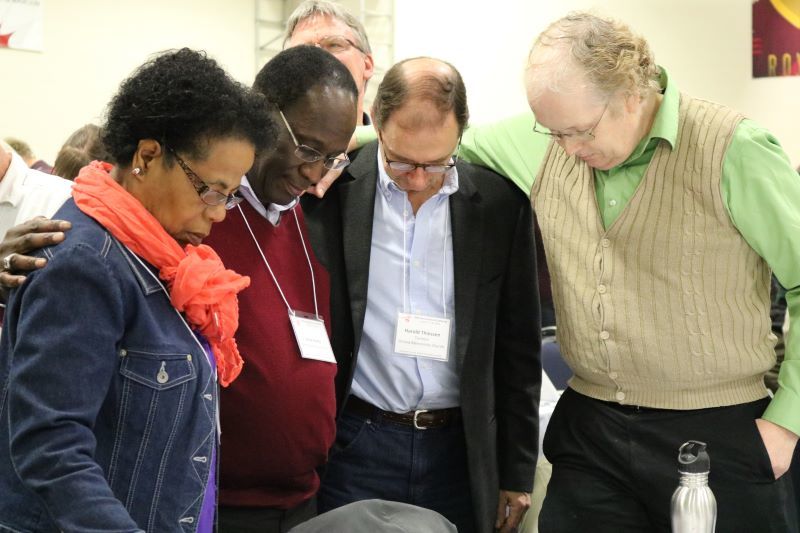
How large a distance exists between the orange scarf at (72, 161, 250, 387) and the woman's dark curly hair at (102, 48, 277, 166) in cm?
7

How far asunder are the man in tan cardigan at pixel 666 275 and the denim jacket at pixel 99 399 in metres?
0.85

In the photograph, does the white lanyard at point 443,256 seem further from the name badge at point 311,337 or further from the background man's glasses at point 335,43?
the background man's glasses at point 335,43

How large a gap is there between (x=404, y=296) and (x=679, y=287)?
585mm

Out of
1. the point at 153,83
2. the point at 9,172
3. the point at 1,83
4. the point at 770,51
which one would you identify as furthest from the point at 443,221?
the point at 770,51

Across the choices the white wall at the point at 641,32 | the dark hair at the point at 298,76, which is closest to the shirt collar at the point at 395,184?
the dark hair at the point at 298,76

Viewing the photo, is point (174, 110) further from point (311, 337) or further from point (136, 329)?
point (311, 337)

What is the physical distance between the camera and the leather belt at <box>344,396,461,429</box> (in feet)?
6.49

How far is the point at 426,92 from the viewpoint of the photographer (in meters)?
1.90

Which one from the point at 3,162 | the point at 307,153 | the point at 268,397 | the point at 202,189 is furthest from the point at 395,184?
the point at 3,162

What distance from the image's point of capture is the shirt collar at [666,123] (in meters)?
1.72

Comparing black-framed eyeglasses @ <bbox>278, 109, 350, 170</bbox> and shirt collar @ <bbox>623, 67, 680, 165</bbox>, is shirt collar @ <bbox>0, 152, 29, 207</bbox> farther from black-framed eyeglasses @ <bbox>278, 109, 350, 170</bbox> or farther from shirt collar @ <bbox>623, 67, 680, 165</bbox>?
shirt collar @ <bbox>623, 67, 680, 165</bbox>

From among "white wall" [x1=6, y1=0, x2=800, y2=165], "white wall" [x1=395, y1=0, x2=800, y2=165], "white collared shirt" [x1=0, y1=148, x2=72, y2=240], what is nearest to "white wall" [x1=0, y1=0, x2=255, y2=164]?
"white wall" [x1=6, y1=0, x2=800, y2=165]

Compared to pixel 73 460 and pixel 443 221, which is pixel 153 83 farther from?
pixel 443 221

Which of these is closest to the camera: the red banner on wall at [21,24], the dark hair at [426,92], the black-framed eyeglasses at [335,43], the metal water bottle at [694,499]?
the metal water bottle at [694,499]
